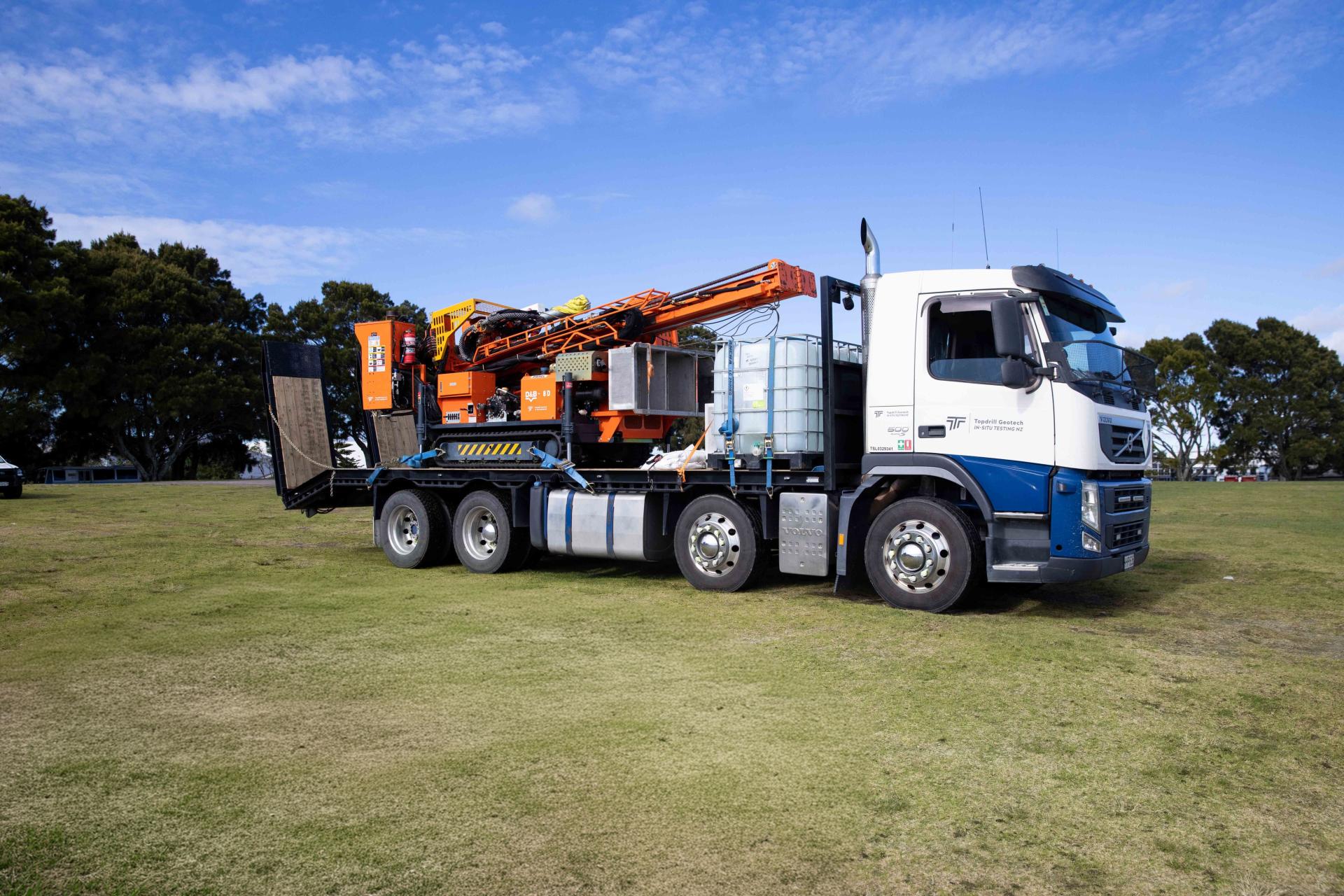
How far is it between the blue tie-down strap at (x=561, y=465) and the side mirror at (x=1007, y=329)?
17.2ft

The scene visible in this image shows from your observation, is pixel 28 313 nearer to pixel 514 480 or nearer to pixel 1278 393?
pixel 514 480

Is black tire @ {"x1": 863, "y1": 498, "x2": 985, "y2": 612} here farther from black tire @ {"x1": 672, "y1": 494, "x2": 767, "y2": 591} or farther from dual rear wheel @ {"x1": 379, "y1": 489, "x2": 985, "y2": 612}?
black tire @ {"x1": 672, "y1": 494, "x2": 767, "y2": 591}

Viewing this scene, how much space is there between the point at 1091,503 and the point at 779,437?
304cm

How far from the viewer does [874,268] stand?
9.58 metres

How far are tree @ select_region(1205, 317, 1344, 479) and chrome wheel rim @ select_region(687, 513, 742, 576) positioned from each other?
53.2 metres

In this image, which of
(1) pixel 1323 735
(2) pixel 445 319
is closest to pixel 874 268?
(1) pixel 1323 735

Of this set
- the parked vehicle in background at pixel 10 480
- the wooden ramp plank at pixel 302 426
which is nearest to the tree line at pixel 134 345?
the parked vehicle in background at pixel 10 480

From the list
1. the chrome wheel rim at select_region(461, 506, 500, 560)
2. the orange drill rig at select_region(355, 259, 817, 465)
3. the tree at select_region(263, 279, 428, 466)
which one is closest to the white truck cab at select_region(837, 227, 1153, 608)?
the orange drill rig at select_region(355, 259, 817, 465)

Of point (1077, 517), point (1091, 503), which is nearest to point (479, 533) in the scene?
point (1077, 517)

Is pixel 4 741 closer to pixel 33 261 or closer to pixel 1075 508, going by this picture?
pixel 1075 508

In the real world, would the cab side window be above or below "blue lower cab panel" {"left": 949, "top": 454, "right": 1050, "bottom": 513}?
above

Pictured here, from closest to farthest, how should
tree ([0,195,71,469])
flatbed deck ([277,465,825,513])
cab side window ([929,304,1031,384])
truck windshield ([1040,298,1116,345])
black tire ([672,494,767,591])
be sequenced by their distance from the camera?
truck windshield ([1040,298,1116,345])
cab side window ([929,304,1031,384])
flatbed deck ([277,465,825,513])
black tire ([672,494,767,591])
tree ([0,195,71,469])

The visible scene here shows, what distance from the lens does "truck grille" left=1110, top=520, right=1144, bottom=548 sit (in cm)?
858

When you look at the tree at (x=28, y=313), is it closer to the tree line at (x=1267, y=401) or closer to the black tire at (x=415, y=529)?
the black tire at (x=415, y=529)
